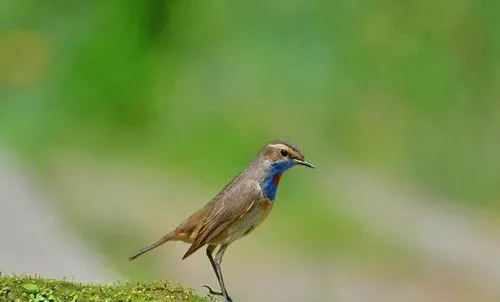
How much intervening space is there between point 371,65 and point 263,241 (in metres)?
2.43

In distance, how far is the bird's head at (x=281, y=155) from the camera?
4.87m

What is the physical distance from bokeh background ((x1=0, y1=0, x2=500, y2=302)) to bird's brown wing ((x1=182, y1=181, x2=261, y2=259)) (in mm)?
4911

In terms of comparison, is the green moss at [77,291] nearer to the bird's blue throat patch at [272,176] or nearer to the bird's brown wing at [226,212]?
the bird's brown wing at [226,212]

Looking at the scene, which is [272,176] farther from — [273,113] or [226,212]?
[273,113]

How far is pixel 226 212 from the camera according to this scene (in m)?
4.82

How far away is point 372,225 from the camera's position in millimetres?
10266

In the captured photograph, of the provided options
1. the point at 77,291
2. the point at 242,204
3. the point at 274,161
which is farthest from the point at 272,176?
the point at 77,291


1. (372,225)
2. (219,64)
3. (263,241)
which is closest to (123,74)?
(219,64)

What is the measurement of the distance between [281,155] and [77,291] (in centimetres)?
128

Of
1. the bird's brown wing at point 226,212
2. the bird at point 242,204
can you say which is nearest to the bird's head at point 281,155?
the bird at point 242,204

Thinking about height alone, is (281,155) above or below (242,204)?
above

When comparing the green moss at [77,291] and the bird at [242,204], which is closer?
the green moss at [77,291]

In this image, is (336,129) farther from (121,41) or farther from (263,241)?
(121,41)

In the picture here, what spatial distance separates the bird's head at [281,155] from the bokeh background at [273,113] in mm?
4881
